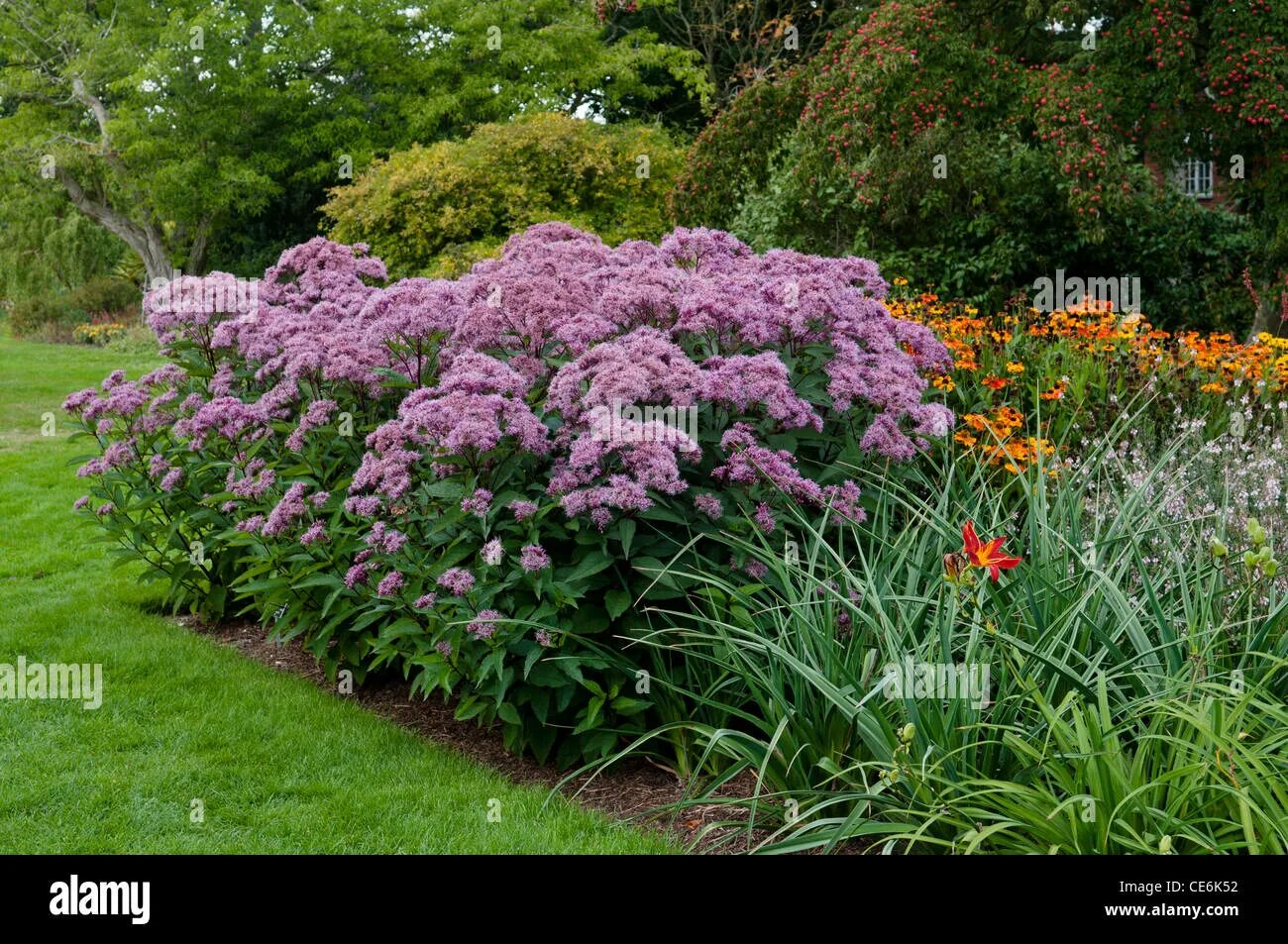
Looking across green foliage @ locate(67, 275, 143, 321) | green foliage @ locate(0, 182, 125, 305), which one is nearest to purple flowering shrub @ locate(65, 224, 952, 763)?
green foliage @ locate(67, 275, 143, 321)

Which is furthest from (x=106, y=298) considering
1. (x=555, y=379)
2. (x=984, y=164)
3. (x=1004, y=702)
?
(x=1004, y=702)

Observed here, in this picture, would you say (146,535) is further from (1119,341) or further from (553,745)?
(1119,341)

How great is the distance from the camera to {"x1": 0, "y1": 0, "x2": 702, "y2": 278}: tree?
2086 cm

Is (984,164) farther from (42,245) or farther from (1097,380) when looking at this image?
(42,245)

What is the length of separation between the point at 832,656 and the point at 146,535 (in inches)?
147

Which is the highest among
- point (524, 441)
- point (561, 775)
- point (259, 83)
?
point (259, 83)

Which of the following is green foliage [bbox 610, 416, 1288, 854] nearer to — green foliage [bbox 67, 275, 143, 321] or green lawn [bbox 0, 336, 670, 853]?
green lawn [bbox 0, 336, 670, 853]

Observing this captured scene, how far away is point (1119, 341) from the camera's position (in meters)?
6.94

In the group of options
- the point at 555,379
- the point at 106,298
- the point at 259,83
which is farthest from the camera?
the point at 106,298

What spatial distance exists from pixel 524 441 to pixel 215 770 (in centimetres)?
162

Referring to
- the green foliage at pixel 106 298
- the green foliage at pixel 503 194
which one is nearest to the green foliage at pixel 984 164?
the green foliage at pixel 503 194

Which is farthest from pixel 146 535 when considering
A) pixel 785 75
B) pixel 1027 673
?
pixel 785 75

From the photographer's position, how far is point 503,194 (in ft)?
44.8
